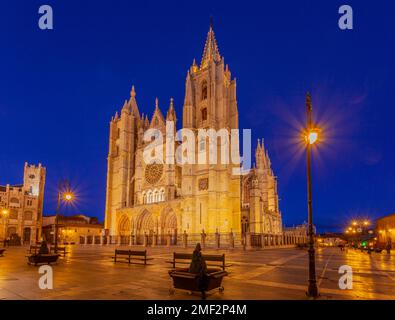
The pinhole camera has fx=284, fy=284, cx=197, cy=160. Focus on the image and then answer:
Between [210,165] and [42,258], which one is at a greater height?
[210,165]

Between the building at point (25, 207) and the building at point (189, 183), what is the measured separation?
16548 mm

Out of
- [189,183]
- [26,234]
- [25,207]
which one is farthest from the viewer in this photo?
[25,207]

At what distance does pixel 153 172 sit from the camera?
51094mm

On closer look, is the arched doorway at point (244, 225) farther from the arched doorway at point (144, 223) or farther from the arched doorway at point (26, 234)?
the arched doorway at point (26, 234)

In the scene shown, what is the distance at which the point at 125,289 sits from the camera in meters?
7.54

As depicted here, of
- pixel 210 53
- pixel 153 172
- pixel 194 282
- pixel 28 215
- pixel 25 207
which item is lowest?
pixel 28 215

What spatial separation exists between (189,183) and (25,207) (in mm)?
37171

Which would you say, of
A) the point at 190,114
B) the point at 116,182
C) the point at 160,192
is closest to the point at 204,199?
the point at 160,192

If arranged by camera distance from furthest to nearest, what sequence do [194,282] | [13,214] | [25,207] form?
[25,207] < [13,214] < [194,282]

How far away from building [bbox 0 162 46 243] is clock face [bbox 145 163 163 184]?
26.1 metres

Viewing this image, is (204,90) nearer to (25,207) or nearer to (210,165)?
(210,165)

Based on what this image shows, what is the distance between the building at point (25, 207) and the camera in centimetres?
5422

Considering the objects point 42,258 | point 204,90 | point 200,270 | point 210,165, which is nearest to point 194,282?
point 200,270
